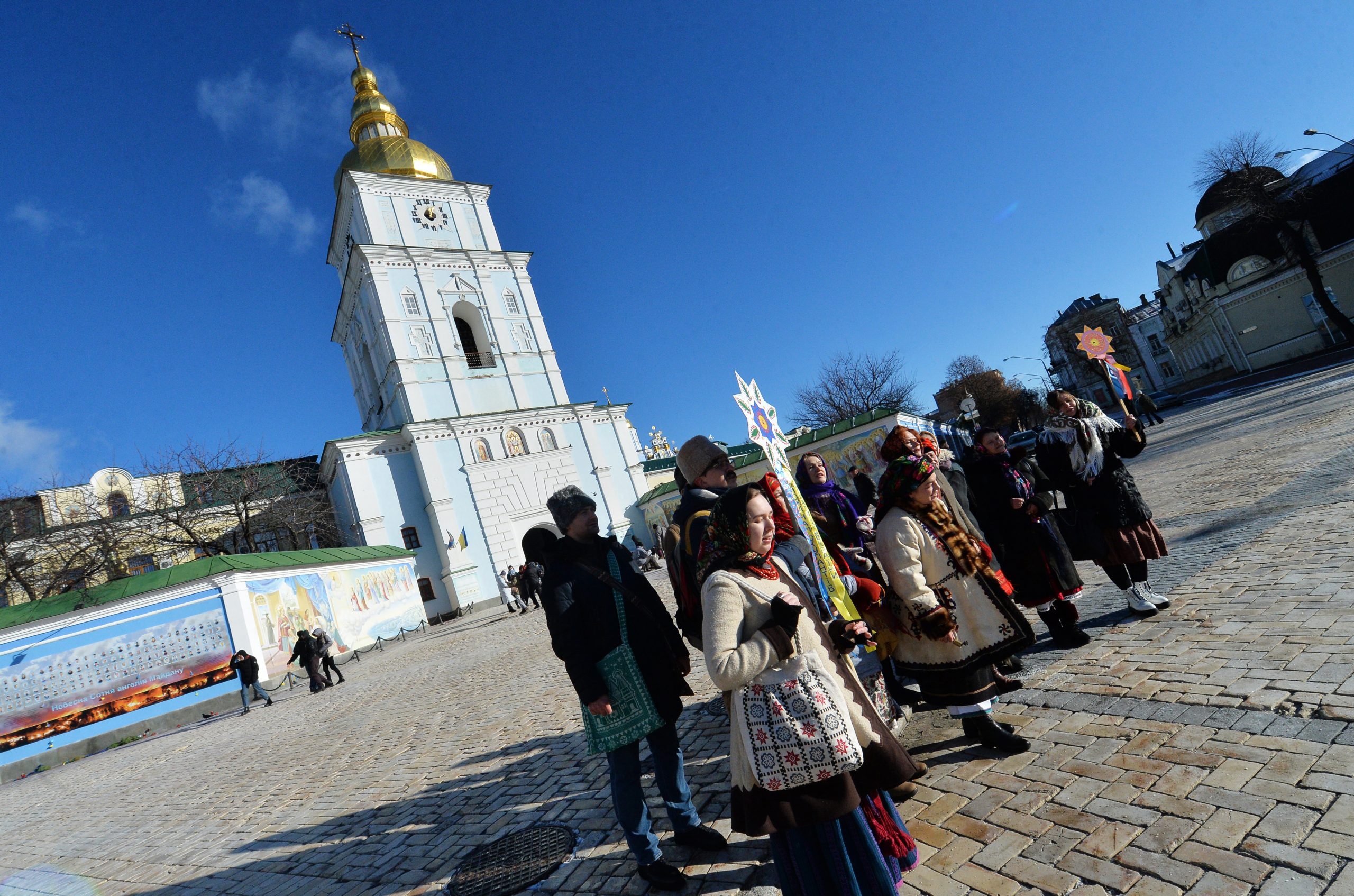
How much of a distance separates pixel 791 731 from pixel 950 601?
1.59 metres

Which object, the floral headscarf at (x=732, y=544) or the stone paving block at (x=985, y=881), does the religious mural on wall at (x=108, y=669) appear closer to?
the floral headscarf at (x=732, y=544)

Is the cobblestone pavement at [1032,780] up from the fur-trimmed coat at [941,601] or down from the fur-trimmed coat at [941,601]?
down

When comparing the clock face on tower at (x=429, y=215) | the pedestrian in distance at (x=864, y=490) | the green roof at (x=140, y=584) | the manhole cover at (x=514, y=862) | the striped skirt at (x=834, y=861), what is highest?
the clock face on tower at (x=429, y=215)

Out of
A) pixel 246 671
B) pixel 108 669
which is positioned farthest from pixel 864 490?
pixel 108 669

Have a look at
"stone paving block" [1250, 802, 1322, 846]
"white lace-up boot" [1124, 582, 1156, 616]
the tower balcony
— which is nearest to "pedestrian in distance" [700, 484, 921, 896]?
"stone paving block" [1250, 802, 1322, 846]

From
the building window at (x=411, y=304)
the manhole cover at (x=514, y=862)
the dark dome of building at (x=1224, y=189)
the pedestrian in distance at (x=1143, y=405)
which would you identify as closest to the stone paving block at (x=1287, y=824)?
the manhole cover at (x=514, y=862)

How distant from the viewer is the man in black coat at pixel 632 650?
311cm

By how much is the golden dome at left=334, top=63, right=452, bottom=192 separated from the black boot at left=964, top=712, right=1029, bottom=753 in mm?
40063

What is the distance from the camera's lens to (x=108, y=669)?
15.3 metres

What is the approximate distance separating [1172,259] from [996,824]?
8146 centimetres

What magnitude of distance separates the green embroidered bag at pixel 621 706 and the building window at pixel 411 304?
111 ft

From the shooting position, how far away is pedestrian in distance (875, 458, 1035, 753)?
3332 mm

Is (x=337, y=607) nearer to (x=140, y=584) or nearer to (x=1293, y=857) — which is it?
(x=140, y=584)

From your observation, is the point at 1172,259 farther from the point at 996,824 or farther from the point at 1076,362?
the point at 996,824
